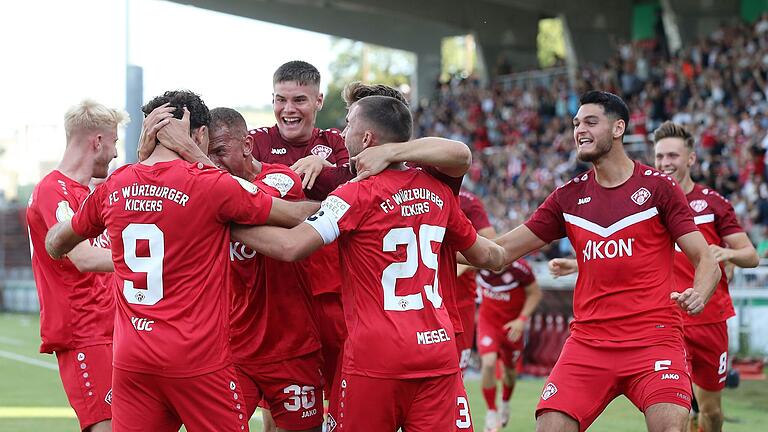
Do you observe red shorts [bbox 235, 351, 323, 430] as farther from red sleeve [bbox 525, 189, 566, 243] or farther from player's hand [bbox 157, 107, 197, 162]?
red sleeve [bbox 525, 189, 566, 243]

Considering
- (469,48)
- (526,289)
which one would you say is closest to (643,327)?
(526,289)

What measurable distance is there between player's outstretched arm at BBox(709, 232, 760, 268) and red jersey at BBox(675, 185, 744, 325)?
0.28 feet

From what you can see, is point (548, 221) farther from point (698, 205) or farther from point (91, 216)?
point (91, 216)

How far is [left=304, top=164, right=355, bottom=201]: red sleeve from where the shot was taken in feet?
19.4

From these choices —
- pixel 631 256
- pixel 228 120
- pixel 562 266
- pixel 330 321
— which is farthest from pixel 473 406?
pixel 228 120

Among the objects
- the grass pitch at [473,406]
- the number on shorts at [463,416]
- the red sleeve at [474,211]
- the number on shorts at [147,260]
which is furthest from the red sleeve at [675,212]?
the grass pitch at [473,406]

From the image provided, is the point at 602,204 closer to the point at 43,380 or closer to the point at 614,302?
the point at 614,302

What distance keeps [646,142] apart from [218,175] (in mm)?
19575

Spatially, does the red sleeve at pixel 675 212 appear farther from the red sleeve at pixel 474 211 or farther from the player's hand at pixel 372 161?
the red sleeve at pixel 474 211

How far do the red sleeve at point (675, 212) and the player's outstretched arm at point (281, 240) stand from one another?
260cm

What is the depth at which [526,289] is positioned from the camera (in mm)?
12688

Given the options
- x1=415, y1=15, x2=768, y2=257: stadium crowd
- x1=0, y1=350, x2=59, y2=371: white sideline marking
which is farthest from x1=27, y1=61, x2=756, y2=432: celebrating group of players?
x1=415, y1=15, x2=768, y2=257: stadium crowd

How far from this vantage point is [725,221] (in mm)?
8852

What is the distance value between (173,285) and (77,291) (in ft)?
5.86
